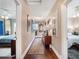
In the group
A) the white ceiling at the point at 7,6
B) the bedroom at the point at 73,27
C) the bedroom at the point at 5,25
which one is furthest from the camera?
the bedroom at the point at 5,25

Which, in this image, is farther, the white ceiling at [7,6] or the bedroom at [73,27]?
the bedroom at [73,27]

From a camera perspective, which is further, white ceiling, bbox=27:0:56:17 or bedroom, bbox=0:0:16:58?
bedroom, bbox=0:0:16:58

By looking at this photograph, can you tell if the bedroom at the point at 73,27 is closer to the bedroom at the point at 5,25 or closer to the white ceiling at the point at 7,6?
the white ceiling at the point at 7,6

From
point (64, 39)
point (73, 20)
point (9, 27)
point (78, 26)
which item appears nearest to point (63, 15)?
point (64, 39)

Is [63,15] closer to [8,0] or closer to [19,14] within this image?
[19,14]

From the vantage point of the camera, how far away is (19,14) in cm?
436

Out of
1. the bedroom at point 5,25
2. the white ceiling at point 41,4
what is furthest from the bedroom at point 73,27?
the bedroom at point 5,25

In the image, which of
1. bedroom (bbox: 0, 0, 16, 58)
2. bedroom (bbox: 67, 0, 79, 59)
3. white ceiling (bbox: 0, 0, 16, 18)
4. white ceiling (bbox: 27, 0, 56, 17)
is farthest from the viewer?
bedroom (bbox: 0, 0, 16, 58)

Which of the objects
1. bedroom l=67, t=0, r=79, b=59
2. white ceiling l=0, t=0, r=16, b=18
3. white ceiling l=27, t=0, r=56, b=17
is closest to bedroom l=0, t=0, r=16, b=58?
white ceiling l=0, t=0, r=16, b=18

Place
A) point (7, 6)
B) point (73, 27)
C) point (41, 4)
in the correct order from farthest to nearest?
point (73, 27) → point (7, 6) → point (41, 4)

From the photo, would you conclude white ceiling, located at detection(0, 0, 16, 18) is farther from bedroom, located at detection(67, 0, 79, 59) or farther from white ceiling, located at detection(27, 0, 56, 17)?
bedroom, located at detection(67, 0, 79, 59)

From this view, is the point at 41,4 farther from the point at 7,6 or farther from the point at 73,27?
the point at 73,27

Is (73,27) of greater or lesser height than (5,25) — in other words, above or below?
below

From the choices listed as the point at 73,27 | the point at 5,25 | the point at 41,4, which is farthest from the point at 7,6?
the point at 5,25
